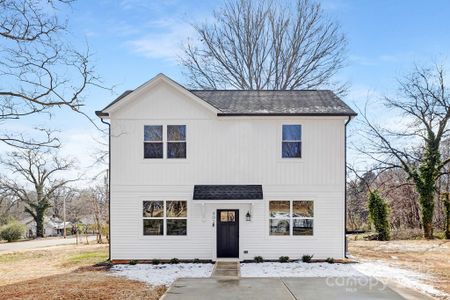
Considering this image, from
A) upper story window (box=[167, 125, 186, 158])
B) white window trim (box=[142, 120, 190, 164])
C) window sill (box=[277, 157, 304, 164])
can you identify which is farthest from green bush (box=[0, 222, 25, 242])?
window sill (box=[277, 157, 304, 164])

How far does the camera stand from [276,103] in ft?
52.6

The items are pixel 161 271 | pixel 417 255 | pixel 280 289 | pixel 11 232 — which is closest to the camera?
pixel 280 289

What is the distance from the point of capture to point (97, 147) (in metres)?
24.9

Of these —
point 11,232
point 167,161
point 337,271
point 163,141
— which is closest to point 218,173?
point 167,161

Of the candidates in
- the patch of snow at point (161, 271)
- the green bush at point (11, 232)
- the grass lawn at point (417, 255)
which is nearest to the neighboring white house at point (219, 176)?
the patch of snow at point (161, 271)

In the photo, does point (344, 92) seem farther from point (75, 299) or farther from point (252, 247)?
point (75, 299)

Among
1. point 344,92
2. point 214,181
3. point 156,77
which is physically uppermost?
point 344,92

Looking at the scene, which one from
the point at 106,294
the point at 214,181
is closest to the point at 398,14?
the point at 214,181

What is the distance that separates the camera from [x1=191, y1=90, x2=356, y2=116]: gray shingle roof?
14914 millimetres

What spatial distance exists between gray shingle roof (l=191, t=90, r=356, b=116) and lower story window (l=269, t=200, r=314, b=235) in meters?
3.49

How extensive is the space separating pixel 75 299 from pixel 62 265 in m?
6.57

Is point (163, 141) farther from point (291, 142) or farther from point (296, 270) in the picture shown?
point (296, 270)

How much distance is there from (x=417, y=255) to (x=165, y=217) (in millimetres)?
10226

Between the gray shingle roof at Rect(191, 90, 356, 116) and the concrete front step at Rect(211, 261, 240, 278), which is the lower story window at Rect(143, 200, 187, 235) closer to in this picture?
the concrete front step at Rect(211, 261, 240, 278)
